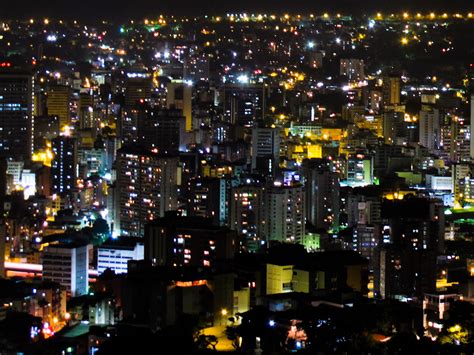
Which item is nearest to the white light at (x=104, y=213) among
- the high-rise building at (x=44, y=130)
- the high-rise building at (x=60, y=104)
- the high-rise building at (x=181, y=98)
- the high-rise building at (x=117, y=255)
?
the high-rise building at (x=117, y=255)

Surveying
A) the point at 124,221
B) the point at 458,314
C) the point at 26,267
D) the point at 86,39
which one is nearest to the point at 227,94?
the point at 86,39

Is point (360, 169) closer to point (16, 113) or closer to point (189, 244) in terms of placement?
point (16, 113)

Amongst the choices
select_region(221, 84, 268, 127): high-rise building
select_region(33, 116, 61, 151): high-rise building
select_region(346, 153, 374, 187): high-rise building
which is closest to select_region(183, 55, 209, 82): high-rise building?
select_region(221, 84, 268, 127): high-rise building

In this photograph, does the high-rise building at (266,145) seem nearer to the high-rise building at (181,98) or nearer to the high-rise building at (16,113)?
the high-rise building at (181,98)

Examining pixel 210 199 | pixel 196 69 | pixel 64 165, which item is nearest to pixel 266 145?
pixel 64 165

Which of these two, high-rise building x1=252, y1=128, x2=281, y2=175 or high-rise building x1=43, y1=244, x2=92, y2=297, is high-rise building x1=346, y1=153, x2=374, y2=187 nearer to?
high-rise building x1=252, y1=128, x2=281, y2=175
